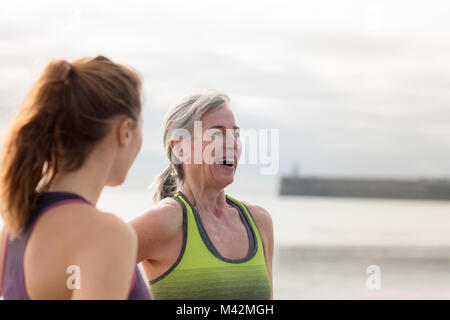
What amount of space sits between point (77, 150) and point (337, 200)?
46.7 meters

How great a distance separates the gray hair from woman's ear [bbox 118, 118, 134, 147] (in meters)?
1.12

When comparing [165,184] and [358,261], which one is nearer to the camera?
[165,184]

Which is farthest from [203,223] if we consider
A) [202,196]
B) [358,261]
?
[358,261]

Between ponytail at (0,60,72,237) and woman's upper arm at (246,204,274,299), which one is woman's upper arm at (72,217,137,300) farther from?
woman's upper arm at (246,204,274,299)

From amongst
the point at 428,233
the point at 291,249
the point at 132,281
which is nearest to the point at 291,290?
the point at 291,249

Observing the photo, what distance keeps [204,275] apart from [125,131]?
108 centimetres

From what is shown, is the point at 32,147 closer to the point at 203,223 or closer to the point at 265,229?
the point at 203,223

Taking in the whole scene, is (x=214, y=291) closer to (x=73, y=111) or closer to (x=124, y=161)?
(x=124, y=161)

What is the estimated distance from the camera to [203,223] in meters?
2.54

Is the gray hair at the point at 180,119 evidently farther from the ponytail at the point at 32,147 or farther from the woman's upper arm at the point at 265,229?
the ponytail at the point at 32,147

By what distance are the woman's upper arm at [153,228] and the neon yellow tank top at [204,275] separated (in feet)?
0.22

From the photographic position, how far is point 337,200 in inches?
1852

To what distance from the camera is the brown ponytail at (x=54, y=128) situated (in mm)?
1397
